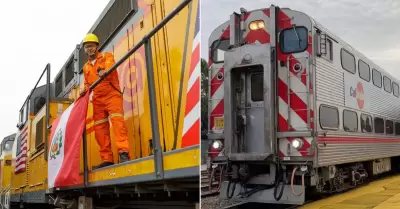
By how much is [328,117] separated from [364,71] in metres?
2.23

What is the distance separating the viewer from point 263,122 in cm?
543

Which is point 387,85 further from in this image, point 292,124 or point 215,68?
point 215,68

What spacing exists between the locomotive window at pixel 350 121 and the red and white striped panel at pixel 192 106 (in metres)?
4.90

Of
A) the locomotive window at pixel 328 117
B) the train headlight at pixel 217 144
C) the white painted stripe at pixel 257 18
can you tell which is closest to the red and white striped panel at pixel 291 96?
the white painted stripe at pixel 257 18

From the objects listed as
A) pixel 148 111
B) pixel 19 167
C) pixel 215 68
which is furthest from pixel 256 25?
pixel 19 167

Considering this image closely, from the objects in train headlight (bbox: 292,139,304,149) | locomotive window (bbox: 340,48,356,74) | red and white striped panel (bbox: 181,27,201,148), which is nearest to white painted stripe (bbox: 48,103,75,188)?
red and white striped panel (bbox: 181,27,201,148)

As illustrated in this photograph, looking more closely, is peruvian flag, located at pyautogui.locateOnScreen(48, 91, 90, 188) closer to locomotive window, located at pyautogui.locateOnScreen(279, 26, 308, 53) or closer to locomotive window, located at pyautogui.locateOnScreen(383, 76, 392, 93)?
locomotive window, located at pyautogui.locateOnScreen(279, 26, 308, 53)

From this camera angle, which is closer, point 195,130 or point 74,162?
point 195,130

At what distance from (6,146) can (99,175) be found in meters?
9.15

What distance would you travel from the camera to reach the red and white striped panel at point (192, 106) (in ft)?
8.74

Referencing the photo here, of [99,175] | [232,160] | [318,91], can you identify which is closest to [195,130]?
[99,175]

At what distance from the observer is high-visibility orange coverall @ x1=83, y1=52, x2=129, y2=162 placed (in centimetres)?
370

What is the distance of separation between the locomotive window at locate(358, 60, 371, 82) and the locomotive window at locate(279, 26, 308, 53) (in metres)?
2.23

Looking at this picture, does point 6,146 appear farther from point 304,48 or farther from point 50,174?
point 304,48
